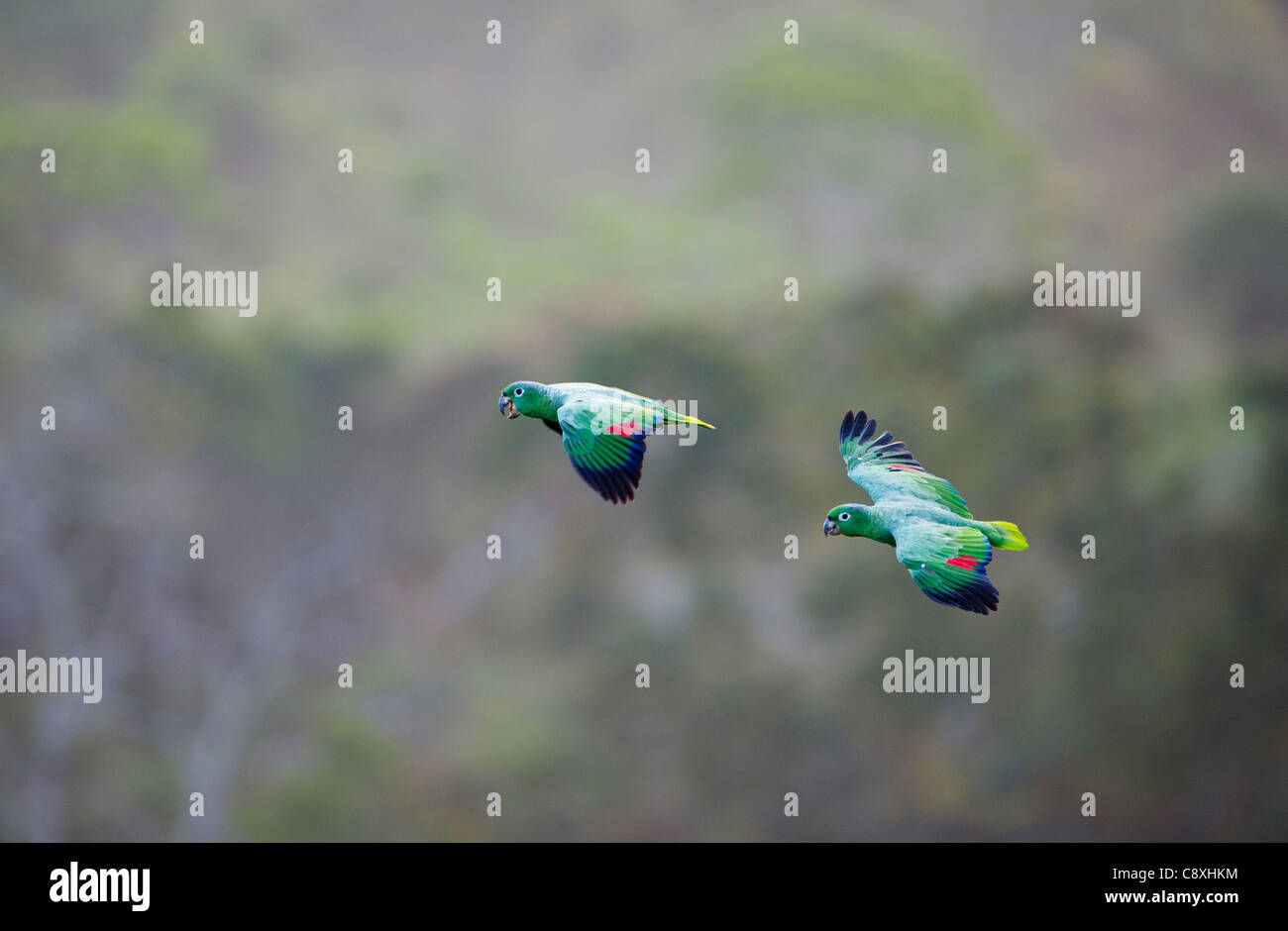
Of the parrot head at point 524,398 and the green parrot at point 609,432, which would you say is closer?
the green parrot at point 609,432

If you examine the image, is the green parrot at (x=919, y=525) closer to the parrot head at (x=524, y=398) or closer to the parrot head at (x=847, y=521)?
the parrot head at (x=847, y=521)

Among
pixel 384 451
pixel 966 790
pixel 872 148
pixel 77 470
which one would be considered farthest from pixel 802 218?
pixel 77 470
